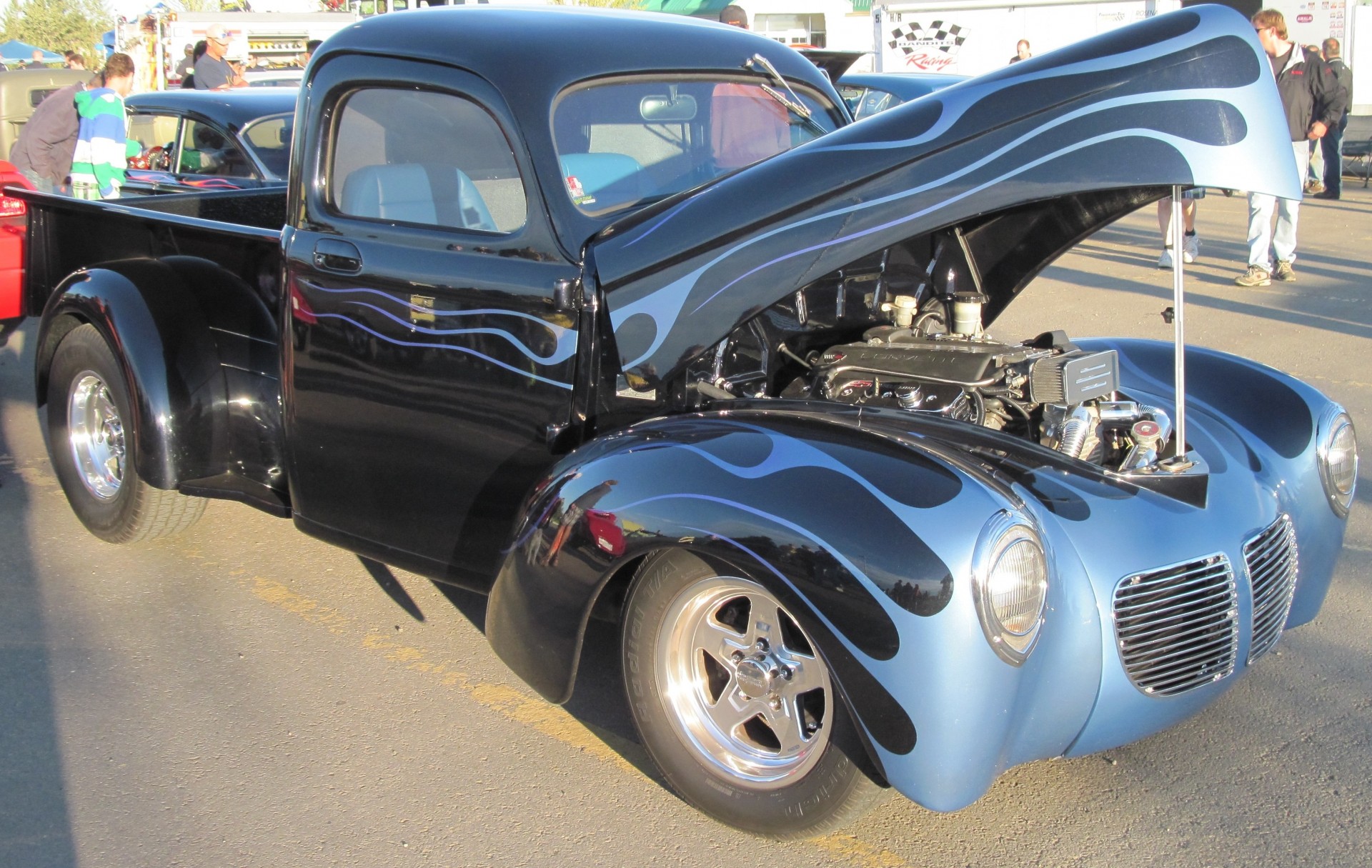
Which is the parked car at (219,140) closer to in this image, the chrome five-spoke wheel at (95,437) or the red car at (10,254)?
the red car at (10,254)

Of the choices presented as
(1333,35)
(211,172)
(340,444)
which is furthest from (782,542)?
(1333,35)

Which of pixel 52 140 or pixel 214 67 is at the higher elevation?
pixel 214 67

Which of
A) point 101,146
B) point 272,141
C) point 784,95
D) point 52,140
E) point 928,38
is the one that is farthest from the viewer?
point 928,38

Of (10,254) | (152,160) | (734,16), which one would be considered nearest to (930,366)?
(10,254)

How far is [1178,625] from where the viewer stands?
2672 mm

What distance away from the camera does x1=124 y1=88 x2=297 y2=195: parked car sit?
841cm

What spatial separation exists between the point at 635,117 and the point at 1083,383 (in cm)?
156

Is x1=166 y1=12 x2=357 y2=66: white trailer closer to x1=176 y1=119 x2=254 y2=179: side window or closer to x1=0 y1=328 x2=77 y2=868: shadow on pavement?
x1=176 y1=119 x2=254 y2=179: side window

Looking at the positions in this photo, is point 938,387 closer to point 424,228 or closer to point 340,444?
point 424,228

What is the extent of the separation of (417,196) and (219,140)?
573cm

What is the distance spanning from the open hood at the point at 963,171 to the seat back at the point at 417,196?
51cm

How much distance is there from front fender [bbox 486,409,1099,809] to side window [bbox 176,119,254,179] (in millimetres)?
6641

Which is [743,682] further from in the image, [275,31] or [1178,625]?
[275,31]

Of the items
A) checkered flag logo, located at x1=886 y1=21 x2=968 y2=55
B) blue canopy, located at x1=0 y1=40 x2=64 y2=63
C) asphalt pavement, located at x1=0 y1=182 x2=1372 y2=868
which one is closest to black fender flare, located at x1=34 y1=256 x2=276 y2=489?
asphalt pavement, located at x1=0 y1=182 x2=1372 y2=868
